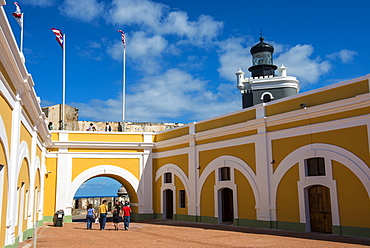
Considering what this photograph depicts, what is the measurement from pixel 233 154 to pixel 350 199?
5920mm

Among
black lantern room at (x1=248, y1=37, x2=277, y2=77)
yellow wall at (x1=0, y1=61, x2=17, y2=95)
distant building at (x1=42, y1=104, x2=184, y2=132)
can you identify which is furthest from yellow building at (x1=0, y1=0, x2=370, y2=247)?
black lantern room at (x1=248, y1=37, x2=277, y2=77)

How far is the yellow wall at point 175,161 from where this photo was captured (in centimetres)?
2080

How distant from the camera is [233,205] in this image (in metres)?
17.7

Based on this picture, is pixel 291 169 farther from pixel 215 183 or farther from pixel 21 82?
pixel 21 82

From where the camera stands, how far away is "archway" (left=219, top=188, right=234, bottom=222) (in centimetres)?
1847

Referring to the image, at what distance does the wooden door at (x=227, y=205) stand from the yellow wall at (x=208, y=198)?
473 mm

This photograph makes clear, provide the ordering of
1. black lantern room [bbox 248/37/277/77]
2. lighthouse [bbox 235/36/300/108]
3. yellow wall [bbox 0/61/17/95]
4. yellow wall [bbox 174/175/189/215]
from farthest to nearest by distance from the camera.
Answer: black lantern room [bbox 248/37/277/77] → lighthouse [bbox 235/36/300/108] → yellow wall [bbox 174/175/189/215] → yellow wall [bbox 0/61/17/95]

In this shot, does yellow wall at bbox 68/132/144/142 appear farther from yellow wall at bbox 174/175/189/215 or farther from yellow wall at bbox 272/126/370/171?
yellow wall at bbox 272/126/370/171

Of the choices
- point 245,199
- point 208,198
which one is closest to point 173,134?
point 208,198

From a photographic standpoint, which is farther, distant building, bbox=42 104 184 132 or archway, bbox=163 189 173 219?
distant building, bbox=42 104 184 132

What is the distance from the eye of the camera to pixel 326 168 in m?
13.8

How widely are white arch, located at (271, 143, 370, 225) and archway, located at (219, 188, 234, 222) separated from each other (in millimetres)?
3108

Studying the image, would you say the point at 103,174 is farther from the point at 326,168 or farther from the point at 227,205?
the point at 326,168

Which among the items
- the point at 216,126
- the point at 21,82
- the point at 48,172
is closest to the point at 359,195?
the point at 216,126
